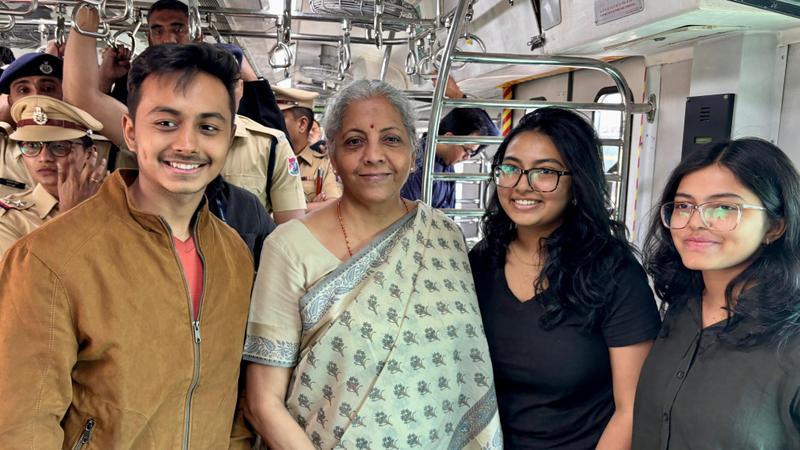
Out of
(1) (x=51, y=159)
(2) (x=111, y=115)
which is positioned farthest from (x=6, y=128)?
(2) (x=111, y=115)

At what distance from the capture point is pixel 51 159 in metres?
2.18

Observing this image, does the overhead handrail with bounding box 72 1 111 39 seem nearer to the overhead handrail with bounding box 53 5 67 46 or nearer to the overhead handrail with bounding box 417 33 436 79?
the overhead handrail with bounding box 53 5 67 46

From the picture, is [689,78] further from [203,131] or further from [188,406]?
[188,406]

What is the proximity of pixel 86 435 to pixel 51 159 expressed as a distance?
47.4 inches

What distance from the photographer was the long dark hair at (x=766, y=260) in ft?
4.33

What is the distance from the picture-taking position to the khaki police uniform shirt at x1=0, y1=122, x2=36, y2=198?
2.87 metres

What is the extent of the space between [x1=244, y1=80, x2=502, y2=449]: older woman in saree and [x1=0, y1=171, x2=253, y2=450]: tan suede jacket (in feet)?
0.51

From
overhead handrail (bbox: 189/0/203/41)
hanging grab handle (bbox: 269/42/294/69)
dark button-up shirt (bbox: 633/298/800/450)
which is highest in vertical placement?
overhead handrail (bbox: 189/0/203/41)

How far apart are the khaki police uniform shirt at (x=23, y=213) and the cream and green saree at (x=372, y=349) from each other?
3.22 feet

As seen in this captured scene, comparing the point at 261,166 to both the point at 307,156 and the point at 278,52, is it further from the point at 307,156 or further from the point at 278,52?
the point at 307,156

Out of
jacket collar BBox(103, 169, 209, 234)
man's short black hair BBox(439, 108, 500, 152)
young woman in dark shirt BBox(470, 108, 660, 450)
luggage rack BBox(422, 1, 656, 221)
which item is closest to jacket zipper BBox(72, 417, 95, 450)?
jacket collar BBox(103, 169, 209, 234)

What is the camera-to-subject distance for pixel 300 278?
1.70m

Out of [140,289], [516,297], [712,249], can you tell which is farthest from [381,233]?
[712,249]

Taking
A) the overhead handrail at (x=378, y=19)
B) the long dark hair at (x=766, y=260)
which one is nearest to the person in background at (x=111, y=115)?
the overhead handrail at (x=378, y=19)
